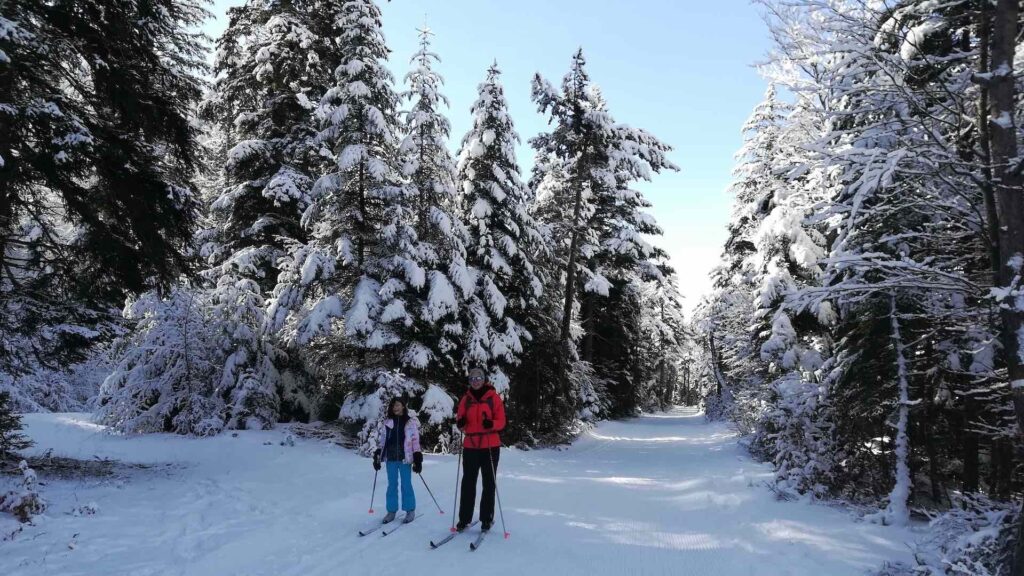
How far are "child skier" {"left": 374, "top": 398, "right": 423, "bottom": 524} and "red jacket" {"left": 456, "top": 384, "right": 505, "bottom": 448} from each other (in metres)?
0.83

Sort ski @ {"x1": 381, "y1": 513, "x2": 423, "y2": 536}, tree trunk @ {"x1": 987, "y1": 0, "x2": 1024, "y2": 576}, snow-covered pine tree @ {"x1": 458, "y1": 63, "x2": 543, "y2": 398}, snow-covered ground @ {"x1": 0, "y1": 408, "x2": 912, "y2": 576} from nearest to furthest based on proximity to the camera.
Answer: tree trunk @ {"x1": 987, "y1": 0, "x2": 1024, "y2": 576} → snow-covered ground @ {"x1": 0, "y1": 408, "x2": 912, "y2": 576} → ski @ {"x1": 381, "y1": 513, "x2": 423, "y2": 536} → snow-covered pine tree @ {"x1": 458, "y1": 63, "x2": 543, "y2": 398}

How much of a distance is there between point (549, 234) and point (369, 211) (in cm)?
830

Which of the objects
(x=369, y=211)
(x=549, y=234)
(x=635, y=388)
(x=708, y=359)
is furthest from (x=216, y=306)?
(x=708, y=359)

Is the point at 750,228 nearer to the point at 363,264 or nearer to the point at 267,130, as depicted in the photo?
the point at 363,264

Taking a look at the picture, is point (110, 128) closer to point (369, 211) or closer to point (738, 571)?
point (369, 211)

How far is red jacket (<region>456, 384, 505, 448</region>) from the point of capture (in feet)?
24.4

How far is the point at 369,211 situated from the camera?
15.1 m

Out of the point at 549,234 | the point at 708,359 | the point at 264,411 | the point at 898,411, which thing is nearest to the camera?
A: the point at 898,411

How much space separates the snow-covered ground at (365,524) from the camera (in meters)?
6.04

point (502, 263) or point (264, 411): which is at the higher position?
point (502, 263)

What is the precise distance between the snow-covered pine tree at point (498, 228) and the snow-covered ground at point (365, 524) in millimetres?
4961

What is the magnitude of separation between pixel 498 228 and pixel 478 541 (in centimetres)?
1180

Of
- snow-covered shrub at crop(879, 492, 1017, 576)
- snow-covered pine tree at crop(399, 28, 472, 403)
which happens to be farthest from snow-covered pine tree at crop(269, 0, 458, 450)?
snow-covered shrub at crop(879, 492, 1017, 576)

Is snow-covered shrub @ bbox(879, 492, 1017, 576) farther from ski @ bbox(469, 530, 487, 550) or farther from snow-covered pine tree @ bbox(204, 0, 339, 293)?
snow-covered pine tree @ bbox(204, 0, 339, 293)
